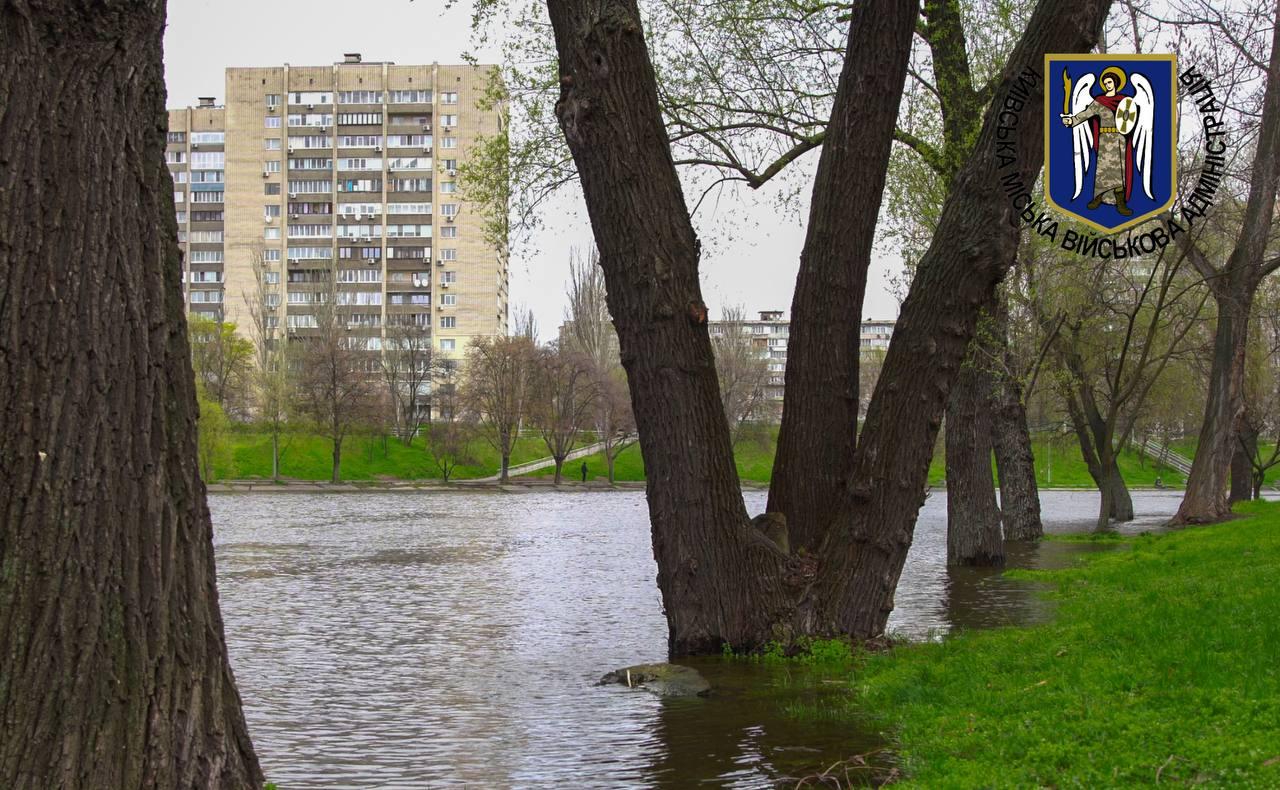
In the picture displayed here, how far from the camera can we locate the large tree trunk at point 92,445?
4.12m

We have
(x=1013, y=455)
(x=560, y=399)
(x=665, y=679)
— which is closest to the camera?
(x=665, y=679)

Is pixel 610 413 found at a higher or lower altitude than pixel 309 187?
lower

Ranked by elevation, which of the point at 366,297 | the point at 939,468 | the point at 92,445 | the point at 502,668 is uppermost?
the point at 366,297

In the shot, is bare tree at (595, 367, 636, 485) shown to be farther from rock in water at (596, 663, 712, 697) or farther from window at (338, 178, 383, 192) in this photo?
rock in water at (596, 663, 712, 697)

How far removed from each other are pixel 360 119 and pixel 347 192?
6.84 metres

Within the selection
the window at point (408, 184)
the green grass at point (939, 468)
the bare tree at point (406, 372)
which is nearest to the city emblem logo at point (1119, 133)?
the green grass at point (939, 468)

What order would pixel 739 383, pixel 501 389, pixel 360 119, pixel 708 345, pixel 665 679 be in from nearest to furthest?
pixel 665 679 < pixel 708 345 < pixel 501 389 < pixel 739 383 < pixel 360 119

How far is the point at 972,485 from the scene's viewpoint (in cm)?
1950

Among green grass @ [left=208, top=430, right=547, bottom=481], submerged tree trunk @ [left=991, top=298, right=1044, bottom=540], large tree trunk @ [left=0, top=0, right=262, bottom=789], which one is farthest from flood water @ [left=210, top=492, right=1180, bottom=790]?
green grass @ [left=208, top=430, right=547, bottom=481]

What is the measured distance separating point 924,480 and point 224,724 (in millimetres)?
6657

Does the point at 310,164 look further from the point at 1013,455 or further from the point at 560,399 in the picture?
the point at 1013,455

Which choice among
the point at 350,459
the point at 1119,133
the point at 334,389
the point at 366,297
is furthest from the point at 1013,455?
the point at 366,297

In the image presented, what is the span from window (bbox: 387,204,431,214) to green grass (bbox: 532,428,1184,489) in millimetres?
36342

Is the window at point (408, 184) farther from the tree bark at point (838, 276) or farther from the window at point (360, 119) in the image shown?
the tree bark at point (838, 276)
